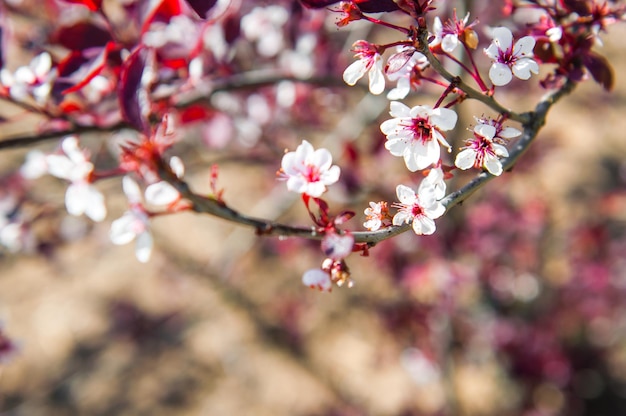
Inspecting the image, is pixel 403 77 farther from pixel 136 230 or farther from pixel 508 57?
pixel 136 230

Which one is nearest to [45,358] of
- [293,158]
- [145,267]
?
[145,267]

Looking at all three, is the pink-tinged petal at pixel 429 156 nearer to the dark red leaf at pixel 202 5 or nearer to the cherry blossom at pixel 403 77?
the cherry blossom at pixel 403 77

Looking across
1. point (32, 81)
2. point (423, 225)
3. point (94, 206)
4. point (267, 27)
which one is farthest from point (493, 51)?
point (267, 27)

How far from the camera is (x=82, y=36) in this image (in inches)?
36.5

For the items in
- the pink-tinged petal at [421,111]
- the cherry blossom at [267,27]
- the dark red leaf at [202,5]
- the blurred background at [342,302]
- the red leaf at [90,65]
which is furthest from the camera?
the blurred background at [342,302]

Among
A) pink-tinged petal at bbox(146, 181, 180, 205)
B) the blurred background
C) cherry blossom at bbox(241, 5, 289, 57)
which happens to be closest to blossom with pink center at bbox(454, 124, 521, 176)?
pink-tinged petal at bbox(146, 181, 180, 205)

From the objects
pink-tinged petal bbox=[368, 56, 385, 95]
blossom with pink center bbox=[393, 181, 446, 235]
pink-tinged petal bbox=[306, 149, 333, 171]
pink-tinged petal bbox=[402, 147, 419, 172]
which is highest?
pink-tinged petal bbox=[368, 56, 385, 95]

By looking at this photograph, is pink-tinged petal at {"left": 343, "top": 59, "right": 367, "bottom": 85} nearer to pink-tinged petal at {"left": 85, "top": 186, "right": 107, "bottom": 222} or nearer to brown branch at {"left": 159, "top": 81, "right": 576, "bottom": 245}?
brown branch at {"left": 159, "top": 81, "right": 576, "bottom": 245}

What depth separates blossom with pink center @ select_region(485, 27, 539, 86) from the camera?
642 mm

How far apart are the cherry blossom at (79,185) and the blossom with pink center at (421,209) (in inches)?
18.5

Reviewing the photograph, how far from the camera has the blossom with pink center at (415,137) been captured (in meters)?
0.65

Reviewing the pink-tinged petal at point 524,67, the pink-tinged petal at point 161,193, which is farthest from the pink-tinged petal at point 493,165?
the pink-tinged petal at point 161,193

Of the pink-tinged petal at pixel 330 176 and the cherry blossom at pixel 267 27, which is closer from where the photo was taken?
the pink-tinged petal at pixel 330 176

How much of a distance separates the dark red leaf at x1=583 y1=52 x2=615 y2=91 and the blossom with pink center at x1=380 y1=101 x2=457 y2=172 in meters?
0.29
